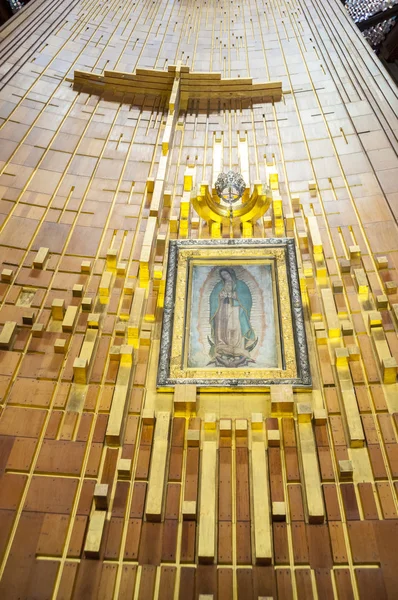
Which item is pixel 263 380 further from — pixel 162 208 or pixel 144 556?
pixel 162 208

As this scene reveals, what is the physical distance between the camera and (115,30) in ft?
28.9

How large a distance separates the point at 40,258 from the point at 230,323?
1.98 meters

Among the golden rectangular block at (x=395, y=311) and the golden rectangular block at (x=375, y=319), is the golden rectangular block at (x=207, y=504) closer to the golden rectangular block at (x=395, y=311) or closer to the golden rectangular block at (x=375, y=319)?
the golden rectangular block at (x=375, y=319)

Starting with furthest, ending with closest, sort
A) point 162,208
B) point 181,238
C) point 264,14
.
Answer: point 264,14
point 162,208
point 181,238

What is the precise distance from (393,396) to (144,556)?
2141mm

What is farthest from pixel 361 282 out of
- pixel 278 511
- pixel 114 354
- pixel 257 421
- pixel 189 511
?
pixel 189 511

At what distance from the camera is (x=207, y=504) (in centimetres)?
338

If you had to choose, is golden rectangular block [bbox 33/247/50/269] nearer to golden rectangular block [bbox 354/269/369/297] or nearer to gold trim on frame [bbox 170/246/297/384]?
gold trim on frame [bbox 170/246/297/384]

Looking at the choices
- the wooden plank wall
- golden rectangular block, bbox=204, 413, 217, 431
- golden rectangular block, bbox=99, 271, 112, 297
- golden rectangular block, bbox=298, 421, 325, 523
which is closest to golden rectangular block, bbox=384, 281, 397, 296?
Answer: the wooden plank wall

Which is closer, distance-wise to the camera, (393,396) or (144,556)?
(144,556)

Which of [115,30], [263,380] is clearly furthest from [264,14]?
[263,380]

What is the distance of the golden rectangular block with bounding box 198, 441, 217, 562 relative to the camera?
3151 mm

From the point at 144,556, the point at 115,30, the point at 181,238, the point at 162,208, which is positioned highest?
the point at 115,30

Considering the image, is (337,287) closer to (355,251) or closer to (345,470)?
(355,251)
